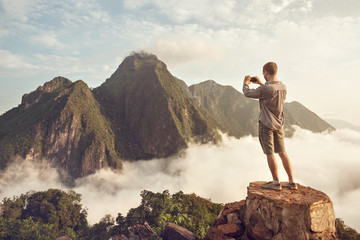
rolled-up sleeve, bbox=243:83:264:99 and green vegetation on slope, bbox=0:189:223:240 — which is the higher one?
rolled-up sleeve, bbox=243:83:264:99

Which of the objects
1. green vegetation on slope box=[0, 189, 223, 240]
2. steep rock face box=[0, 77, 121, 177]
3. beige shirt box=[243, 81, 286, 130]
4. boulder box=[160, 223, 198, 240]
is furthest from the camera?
steep rock face box=[0, 77, 121, 177]

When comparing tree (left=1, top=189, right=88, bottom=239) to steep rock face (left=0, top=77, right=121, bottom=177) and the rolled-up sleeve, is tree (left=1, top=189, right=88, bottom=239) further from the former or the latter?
steep rock face (left=0, top=77, right=121, bottom=177)

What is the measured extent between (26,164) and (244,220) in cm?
20521

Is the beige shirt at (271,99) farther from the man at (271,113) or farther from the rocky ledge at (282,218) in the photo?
the rocky ledge at (282,218)

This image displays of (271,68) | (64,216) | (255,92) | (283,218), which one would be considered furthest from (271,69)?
(64,216)

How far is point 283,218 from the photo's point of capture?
5070 millimetres

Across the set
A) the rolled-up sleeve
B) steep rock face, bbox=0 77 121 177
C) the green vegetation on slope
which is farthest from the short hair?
steep rock face, bbox=0 77 121 177

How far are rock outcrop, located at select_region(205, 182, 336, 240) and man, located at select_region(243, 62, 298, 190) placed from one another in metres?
0.61

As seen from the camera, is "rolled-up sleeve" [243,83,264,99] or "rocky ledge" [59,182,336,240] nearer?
"rocky ledge" [59,182,336,240]

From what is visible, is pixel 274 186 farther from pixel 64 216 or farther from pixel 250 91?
pixel 64 216

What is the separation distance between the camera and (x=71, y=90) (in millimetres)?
185750

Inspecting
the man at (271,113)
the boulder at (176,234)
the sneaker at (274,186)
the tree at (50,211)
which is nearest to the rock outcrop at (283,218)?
the sneaker at (274,186)

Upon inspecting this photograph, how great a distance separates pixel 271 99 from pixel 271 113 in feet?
1.35

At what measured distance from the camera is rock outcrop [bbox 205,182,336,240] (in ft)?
15.9
